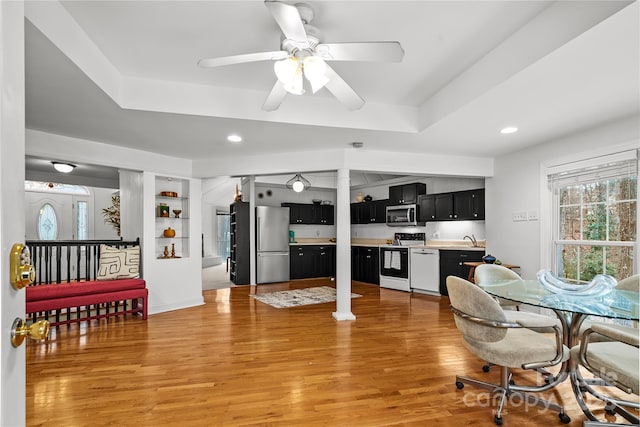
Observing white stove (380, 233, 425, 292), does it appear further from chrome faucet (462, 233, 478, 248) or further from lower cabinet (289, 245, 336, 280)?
lower cabinet (289, 245, 336, 280)

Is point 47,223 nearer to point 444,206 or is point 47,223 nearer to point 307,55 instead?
point 307,55

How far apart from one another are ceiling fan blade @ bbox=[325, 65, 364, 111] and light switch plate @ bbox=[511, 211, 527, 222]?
3.37 metres

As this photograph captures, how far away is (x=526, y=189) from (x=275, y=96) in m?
3.89

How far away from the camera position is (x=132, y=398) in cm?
238

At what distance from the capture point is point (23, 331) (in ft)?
2.57

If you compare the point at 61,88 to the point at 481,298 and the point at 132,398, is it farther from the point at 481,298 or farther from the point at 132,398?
the point at 481,298

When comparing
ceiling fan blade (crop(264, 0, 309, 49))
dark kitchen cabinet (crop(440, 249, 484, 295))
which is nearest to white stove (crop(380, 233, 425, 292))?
dark kitchen cabinet (crop(440, 249, 484, 295))

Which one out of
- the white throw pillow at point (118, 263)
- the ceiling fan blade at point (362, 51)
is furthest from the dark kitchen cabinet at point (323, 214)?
the ceiling fan blade at point (362, 51)

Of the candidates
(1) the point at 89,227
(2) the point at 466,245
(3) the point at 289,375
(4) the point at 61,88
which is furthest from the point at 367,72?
(1) the point at 89,227

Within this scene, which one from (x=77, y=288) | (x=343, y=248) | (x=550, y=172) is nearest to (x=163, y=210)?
(x=77, y=288)

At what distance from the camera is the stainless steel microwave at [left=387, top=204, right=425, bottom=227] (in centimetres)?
679

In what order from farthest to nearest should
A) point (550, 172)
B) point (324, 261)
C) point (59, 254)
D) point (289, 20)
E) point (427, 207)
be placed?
point (324, 261) → point (427, 207) → point (59, 254) → point (550, 172) → point (289, 20)

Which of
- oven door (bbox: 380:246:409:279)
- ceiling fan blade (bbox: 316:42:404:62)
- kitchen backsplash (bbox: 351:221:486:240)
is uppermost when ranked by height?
ceiling fan blade (bbox: 316:42:404:62)

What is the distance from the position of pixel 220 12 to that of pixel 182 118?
1.39 meters
